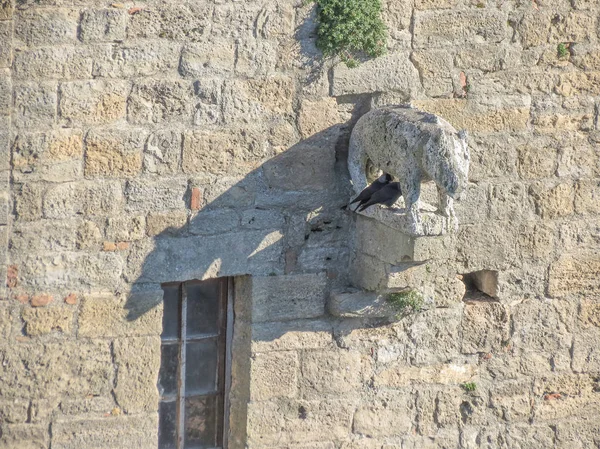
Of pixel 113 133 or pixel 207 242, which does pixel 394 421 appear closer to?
pixel 207 242

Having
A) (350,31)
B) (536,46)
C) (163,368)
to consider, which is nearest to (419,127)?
(350,31)

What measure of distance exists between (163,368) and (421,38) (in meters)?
2.45

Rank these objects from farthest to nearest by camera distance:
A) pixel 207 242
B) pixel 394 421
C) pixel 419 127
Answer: pixel 394 421 → pixel 207 242 → pixel 419 127

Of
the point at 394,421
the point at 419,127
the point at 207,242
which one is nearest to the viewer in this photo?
the point at 419,127

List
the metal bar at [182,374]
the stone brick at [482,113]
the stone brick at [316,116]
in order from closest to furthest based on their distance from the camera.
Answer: the stone brick at [316,116]
the metal bar at [182,374]
the stone brick at [482,113]

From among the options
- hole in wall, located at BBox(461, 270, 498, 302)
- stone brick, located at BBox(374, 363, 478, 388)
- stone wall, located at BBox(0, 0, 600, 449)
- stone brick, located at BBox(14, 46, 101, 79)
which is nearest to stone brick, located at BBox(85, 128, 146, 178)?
stone wall, located at BBox(0, 0, 600, 449)

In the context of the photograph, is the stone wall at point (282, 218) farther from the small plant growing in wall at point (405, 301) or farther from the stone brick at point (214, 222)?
the small plant growing in wall at point (405, 301)

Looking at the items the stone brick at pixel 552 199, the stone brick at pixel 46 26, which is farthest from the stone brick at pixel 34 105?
the stone brick at pixel 552 199

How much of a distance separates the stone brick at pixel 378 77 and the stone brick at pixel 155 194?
1.05 meters

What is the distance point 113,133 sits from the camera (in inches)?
205

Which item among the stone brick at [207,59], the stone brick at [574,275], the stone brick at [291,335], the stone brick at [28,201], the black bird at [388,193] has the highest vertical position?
the stone brick at [207,59]

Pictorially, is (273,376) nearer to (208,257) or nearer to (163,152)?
(208,257)

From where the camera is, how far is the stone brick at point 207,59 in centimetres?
527

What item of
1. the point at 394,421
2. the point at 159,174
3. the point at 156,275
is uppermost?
the point at 159,174
